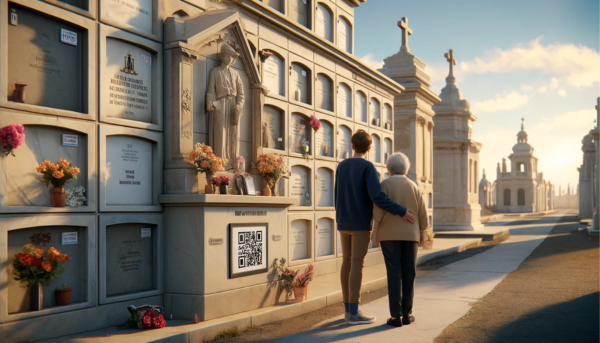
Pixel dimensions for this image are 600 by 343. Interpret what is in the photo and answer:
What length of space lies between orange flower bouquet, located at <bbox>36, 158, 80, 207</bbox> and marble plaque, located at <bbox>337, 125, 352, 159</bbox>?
17.7 feet

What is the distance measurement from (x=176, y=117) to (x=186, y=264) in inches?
56.5

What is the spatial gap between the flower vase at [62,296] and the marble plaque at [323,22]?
6.09 meters

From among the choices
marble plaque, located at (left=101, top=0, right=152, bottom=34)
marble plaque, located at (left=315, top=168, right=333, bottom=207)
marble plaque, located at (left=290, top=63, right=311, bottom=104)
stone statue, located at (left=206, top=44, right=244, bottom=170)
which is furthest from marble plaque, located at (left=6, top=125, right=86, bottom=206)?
marble plaque, located at (left=315, top=168, right=333, bottom=207)

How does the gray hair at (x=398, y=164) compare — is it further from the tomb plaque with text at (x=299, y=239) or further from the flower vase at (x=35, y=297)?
the flower vase at (x=35, y=297)

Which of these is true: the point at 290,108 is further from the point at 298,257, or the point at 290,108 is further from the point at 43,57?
the point at 43,57

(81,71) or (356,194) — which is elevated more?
(81,71)

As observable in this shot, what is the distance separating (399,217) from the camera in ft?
15.9

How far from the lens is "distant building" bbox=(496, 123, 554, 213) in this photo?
7000 centimetres

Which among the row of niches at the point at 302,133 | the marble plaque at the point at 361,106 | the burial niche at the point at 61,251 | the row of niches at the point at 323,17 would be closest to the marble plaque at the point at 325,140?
the row of niches at the point at 302,133

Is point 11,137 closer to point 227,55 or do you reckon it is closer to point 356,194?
point 227,55

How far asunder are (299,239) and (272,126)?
5.74 feet

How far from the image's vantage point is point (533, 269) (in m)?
9.27

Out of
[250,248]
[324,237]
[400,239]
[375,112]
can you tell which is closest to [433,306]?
[400,239]

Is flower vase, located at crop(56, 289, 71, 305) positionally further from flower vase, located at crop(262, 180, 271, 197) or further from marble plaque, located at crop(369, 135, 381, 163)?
marble plaque, located at crop(369, 135, 381, 163)
